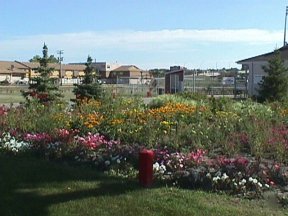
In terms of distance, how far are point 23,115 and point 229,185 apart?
24.9 feet

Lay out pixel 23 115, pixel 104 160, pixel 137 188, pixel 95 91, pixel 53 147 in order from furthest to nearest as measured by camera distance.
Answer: pixel 95 91 < pixel 23 115 < pixel 53 147 < pixel 104 160 < pixel 137 188

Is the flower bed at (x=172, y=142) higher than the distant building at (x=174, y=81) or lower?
lower

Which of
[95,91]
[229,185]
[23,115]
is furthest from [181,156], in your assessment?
[95,91]

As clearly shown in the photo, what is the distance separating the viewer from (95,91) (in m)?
22.1

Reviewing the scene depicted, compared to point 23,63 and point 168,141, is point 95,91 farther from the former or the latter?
point 23,63

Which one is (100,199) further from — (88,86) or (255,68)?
(255,68)

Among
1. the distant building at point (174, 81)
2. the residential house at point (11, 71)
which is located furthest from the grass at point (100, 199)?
the residential house at point (11, 71)

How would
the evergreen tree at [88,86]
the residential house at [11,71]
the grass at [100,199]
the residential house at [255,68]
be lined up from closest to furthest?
the grass at [100,199] → the evergreen tree at [88,86] → the residential house at [255,68] → the residential house at [11,71]

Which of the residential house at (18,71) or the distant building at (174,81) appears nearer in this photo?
the distant building at (174,81)

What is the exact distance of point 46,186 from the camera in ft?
23.1

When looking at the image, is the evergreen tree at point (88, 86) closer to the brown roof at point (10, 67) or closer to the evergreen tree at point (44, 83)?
the evergreen tree at point (44, 83)

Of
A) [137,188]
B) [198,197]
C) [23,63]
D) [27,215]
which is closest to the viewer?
[27,215]

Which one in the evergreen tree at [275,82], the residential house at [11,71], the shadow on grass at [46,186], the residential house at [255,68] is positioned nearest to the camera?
the shadow on grass at [46,186]

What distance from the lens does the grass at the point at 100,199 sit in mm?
5949
